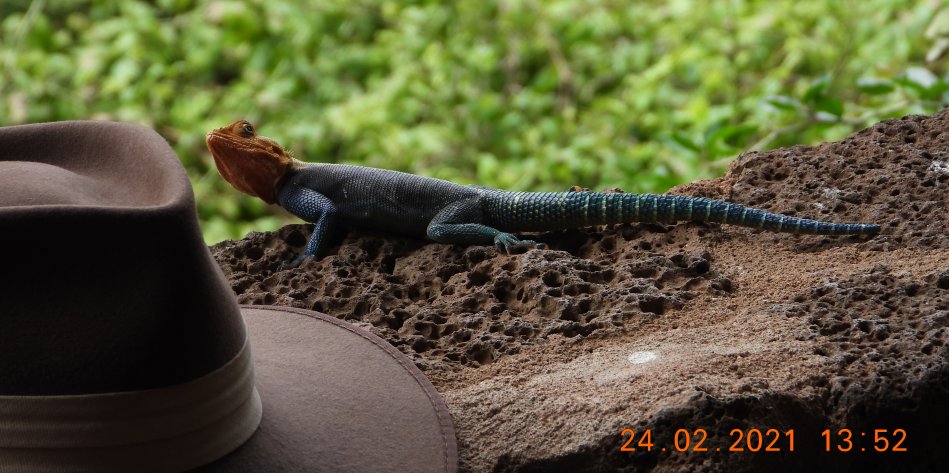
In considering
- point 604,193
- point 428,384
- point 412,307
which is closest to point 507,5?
point 604,193

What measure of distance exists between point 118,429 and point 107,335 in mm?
118

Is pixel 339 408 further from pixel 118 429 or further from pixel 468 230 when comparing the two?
pixel 468 230

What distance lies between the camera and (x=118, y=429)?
1299mm

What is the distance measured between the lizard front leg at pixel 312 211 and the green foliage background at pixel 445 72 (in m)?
2.11

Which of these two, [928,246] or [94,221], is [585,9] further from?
[94,221]

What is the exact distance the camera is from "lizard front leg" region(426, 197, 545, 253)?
2.48 m

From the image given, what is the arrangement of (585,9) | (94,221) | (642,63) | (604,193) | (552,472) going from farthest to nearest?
1. (585,9)
2. (642,63)
3. (604,193)
4. (552,472)
5. (94,221)

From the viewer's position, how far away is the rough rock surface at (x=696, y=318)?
170 centimetres

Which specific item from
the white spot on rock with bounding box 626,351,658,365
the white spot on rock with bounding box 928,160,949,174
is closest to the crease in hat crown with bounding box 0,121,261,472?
the white spot on rock with bounding box 626,351,658,365

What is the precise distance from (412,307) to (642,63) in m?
3.75

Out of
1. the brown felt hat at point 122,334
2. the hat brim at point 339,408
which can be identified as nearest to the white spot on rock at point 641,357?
the hat brim at point 339,408

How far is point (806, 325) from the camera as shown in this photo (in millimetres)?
1930

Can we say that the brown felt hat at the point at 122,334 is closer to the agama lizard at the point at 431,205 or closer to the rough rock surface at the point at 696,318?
the rough rock surface at the point at 696,318

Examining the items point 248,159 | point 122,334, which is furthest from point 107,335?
point 248,159
